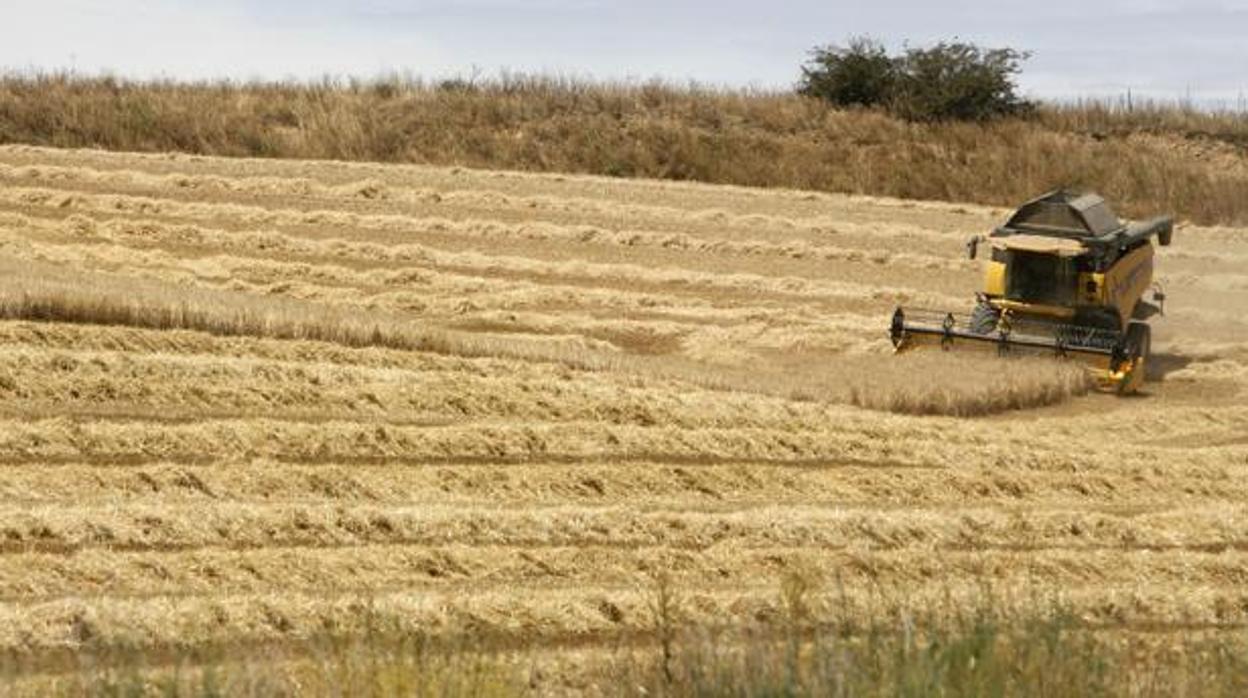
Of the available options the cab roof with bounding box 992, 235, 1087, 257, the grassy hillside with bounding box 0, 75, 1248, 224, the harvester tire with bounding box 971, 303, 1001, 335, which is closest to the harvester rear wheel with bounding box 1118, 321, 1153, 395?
the cab roof with bounding box 992, 235, 1087, 257

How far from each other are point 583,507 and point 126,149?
26.2 meters

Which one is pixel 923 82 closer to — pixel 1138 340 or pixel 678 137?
pixel 678 137

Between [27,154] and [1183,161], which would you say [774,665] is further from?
[1183,161]

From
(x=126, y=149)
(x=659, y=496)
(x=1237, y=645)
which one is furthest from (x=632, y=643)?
(x=126, y=149)

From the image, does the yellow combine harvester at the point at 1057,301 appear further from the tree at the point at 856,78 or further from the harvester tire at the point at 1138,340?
the tree at the point at 856,78

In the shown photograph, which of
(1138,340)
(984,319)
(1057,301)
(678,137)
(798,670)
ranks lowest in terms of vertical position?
(1138,340)

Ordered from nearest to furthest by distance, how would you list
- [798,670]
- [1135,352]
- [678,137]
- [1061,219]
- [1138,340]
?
1. [798,670]
2. [1135,352]
3. [1138,340]
4. [1061,219]
5. [678,137]

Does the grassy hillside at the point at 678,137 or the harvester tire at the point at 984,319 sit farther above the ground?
the grassy hillside at the point at 678,137

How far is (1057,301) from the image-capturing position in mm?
22625

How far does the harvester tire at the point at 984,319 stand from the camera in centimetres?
2269

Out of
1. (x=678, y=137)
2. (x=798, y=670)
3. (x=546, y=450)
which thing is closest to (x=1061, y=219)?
(x=546, y=450)

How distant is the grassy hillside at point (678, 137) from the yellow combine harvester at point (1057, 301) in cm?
1311

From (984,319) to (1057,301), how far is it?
0.80m

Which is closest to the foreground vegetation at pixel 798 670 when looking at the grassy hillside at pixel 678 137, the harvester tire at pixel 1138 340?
the harvester tire at pixel 1138 340
